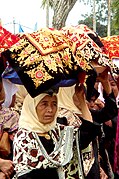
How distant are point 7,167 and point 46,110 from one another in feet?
1.49

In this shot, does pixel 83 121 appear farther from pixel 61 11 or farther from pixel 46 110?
pixel 61 11

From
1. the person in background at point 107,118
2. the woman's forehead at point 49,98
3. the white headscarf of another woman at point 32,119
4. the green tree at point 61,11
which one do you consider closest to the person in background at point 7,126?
the white headscarf of another woman at point 32,119

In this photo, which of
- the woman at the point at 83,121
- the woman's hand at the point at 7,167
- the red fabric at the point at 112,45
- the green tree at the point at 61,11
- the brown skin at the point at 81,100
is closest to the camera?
the woman's hand at the point at 7,167

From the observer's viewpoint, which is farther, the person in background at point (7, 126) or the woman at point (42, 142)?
the person in background at point (7, 126)

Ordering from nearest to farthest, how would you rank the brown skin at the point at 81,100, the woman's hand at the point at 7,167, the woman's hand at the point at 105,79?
1. the woman's hand at the point at 7,167
2. the brown skin at the point at 81,100
3. the woman's hand at the point at 105,79

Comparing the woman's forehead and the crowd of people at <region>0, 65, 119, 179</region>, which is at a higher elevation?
the woman's forehead

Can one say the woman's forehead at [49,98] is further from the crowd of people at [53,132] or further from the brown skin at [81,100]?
the brown skin at [81,100]

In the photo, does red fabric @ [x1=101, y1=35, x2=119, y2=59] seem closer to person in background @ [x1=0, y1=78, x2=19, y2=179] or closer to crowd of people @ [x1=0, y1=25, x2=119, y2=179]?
crowd of people @ [x1=0, y1=25, x2=119, y2=179]

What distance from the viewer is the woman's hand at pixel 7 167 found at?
321cm

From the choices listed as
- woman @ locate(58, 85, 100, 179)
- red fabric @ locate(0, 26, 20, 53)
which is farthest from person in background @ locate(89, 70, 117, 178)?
red fabric @ locate(0, 26, 20, 53)

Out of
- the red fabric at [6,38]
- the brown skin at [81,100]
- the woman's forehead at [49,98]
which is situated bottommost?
the brown skin at [81,100]

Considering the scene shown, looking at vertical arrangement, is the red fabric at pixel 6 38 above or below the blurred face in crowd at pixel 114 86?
Result: above

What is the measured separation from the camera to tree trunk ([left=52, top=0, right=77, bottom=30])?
815cm

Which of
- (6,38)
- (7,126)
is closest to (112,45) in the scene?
(6,38)
